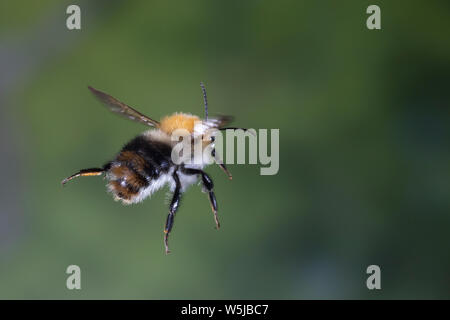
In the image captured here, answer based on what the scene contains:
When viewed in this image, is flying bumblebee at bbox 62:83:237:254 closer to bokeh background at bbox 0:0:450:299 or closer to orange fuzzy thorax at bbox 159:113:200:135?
orange fuzzy thorax at bbox 159:113:200:135

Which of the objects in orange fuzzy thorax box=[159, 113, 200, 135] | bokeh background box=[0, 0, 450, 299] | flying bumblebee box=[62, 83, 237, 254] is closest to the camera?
flying bumblebee box=[62, 83, 237, 254]

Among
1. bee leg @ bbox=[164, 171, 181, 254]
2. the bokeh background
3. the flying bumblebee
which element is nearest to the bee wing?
the flying bumblebee

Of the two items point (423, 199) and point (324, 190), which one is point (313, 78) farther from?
point (423, 199)

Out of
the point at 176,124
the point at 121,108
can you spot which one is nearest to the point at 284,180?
the point at 176,124

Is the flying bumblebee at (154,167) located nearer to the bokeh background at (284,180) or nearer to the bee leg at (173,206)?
the bee leg at (173,206)

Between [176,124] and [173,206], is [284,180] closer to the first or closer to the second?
[176,124]
